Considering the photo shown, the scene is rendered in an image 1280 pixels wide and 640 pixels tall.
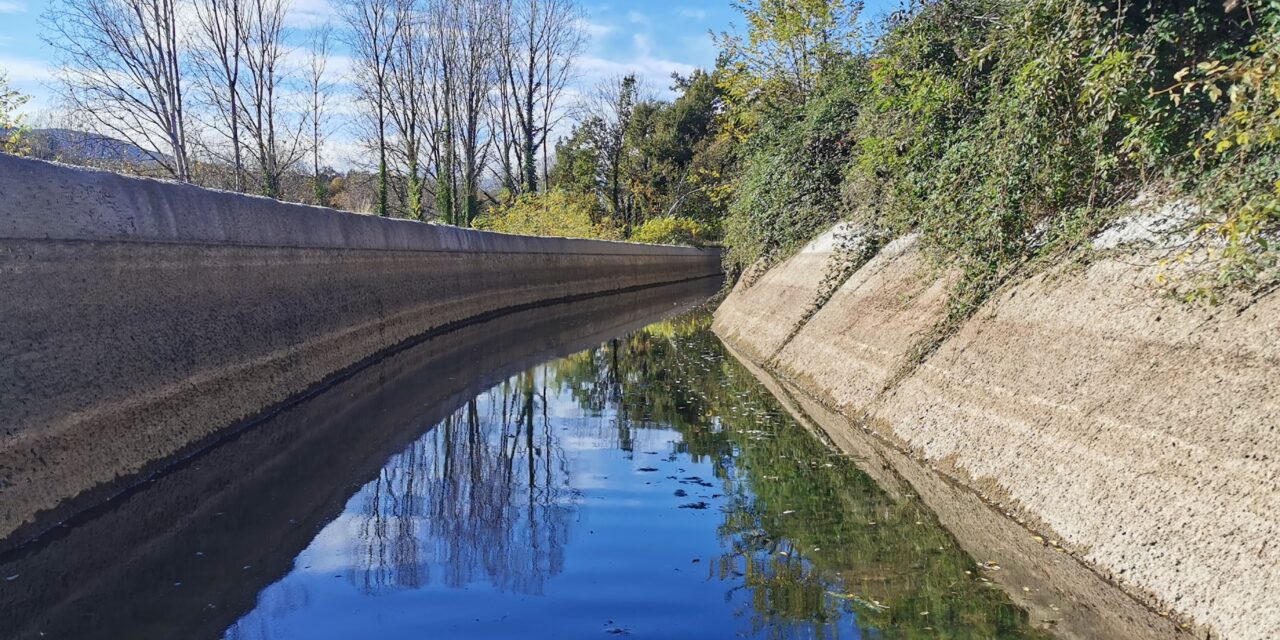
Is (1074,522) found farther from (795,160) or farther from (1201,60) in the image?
(795,160)

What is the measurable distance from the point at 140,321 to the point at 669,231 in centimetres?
4035

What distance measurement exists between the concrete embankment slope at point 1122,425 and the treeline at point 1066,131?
42cm

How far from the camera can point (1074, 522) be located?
14.7ft

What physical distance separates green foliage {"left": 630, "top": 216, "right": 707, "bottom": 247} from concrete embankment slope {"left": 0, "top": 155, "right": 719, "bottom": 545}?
33.4 m

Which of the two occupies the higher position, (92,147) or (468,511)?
(92,147)

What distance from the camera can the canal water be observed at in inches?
151

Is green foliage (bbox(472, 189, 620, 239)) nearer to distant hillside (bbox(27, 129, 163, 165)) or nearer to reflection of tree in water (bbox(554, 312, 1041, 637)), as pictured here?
distant hillside (bbox(27, 129, 163, 165))

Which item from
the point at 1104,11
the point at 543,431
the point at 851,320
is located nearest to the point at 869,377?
the point at 851,320

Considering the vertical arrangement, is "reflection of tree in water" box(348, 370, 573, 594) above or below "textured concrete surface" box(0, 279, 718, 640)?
below

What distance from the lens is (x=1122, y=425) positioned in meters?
4.49

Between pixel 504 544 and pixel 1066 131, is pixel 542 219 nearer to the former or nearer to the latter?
pixel 1066 131

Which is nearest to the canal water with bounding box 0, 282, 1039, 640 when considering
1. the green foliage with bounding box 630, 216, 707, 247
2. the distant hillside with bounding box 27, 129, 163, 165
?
the distant hillside with bounding box 27, 129, 163, 165

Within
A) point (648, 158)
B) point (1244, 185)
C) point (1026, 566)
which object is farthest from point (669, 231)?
point (1026, 566)

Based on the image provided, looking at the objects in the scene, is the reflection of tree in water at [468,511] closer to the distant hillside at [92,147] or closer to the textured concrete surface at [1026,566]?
the textured concrete surface at [1026,566]
